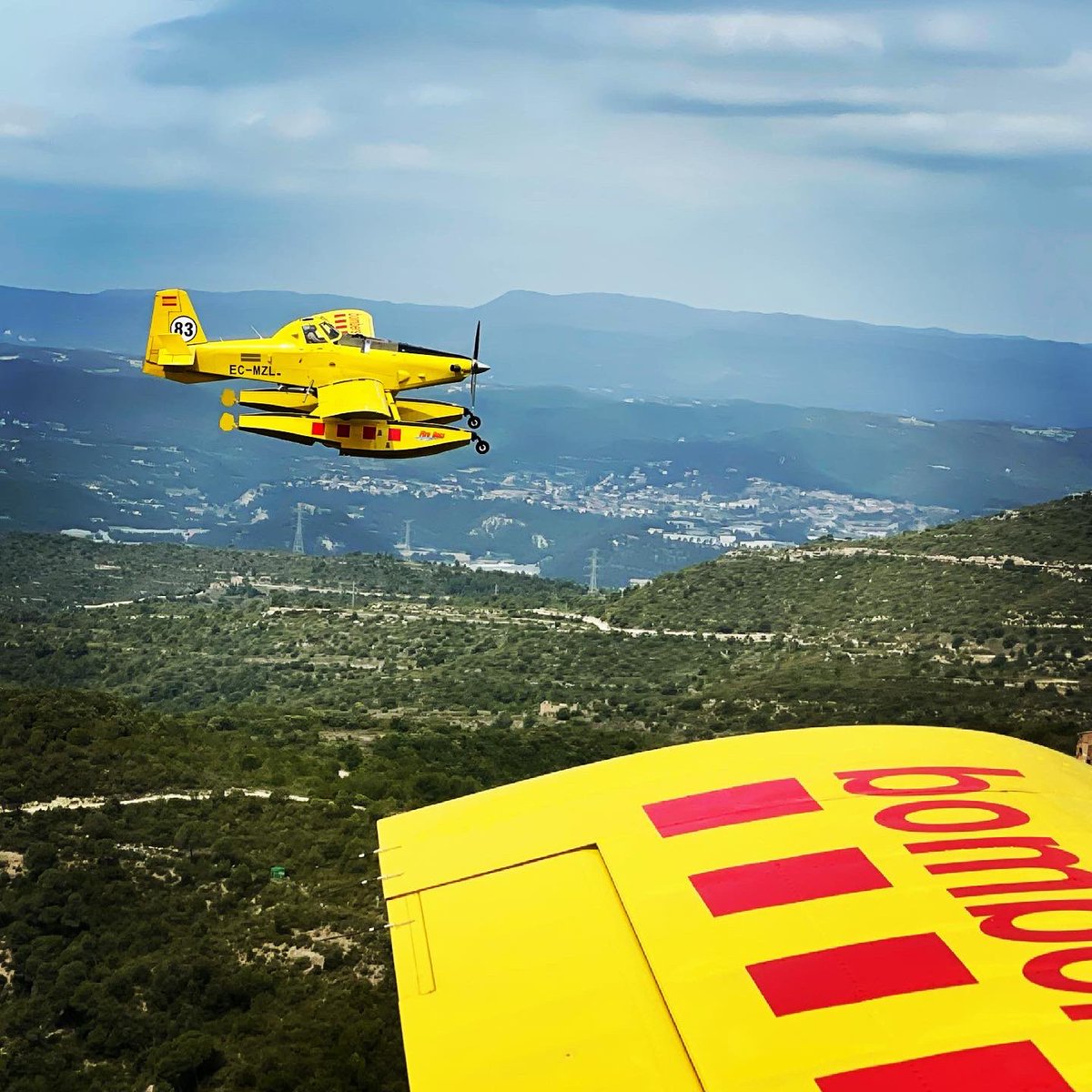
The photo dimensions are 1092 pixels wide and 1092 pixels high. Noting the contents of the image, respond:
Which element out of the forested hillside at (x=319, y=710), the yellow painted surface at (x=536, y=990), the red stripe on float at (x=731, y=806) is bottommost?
the forested hillside at (x=319, y=710)

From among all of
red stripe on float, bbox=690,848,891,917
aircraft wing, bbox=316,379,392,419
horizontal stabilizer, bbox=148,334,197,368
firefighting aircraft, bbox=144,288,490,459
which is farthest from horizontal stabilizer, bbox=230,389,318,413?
red stripe on float, bbox=690,848,891,917

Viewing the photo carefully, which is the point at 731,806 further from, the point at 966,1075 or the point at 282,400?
the point at 282,400

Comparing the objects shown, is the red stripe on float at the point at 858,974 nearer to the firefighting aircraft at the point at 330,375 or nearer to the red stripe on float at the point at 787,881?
the red stripe on float at the point at 787,881

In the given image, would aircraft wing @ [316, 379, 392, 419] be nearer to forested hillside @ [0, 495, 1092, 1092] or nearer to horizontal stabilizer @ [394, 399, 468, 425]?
horizontal stabilizer @ [394, 399, 468, 425]

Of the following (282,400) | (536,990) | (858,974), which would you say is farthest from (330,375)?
(858,974)

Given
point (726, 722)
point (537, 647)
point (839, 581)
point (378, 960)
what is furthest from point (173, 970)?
point (839, 581)

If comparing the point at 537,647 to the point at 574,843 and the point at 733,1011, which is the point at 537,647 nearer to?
the point at 574,843

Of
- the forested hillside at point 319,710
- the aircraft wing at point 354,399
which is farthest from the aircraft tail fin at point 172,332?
the forested hillside at point 319,710
